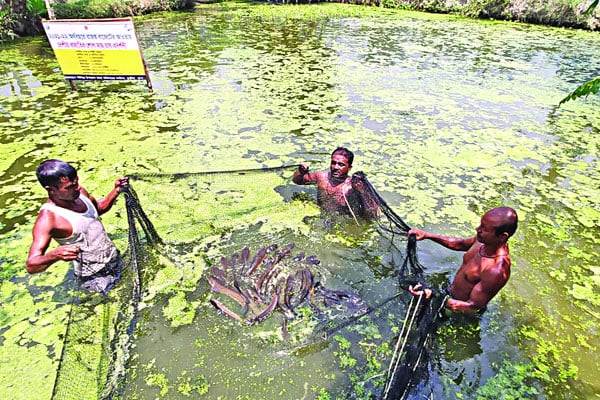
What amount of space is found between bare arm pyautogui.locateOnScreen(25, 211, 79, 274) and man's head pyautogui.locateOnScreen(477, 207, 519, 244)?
7.63ft

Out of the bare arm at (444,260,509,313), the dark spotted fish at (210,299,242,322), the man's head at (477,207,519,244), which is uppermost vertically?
the man's head at (477,207,519,244)

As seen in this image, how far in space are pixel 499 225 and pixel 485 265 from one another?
33 cm

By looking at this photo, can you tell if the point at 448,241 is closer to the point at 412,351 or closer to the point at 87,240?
the point at 412,351

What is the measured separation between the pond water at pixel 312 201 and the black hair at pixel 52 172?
41.2 inches

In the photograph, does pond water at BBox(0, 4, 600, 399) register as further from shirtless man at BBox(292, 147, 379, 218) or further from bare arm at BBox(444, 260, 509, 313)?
bare arm at BBox(444, 260, 509, 313)

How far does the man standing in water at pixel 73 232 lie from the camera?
2.00m

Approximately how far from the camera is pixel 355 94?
22.6 ft

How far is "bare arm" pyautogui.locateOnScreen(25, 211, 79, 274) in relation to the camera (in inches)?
76.6

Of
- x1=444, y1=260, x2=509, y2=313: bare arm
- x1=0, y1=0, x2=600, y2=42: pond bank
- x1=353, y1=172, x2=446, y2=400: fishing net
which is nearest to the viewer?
x1=353, y1=172, x2=446, y2=400: fishing net

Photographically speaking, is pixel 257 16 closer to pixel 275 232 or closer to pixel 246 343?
pixel 275 232

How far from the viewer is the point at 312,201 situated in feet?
12.5

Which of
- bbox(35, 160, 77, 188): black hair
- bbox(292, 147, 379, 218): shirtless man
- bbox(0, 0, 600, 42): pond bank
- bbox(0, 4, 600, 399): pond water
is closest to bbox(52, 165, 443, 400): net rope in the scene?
bbox(0, 4, 600, 399): pond water

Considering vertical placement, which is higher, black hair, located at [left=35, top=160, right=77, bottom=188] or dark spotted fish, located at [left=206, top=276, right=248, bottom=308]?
black hair, located at [left=35, top=160, right=77, bottom=188]

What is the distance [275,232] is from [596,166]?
421 cm
